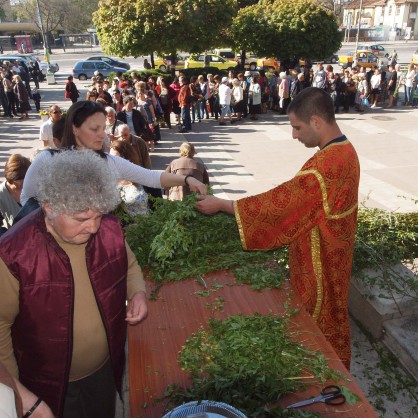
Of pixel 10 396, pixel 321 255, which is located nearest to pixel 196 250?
pixel 321 255

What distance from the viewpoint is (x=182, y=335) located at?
2.52m

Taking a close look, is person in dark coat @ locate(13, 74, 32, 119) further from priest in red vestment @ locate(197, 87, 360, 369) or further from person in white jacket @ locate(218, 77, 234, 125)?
priest in red vestment @ locate(197, 87, 360, 369)

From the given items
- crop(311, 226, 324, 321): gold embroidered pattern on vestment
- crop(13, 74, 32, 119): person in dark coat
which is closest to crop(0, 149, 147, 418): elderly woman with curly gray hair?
crop(311, 226, 324, 321): gold embroidered pattern on vestment

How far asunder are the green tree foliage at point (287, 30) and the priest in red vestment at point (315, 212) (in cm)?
2130

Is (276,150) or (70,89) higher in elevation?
(70,89)

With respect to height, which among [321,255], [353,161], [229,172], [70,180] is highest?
[70,180]

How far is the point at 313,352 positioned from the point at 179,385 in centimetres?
74

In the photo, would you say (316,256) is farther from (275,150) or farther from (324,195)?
(275,150)

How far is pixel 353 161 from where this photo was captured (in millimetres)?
2922

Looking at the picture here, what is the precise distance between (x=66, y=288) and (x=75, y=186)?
54 cm

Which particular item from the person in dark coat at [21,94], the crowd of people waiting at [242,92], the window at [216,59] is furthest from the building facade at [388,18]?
the person in dark coat at [21,94]

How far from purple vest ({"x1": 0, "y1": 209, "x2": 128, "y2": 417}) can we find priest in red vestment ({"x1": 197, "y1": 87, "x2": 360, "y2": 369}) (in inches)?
39.4

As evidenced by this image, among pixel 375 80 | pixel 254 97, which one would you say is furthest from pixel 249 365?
pixel 375 80

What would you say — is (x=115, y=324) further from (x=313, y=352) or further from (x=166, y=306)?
(x=313, y=352)
